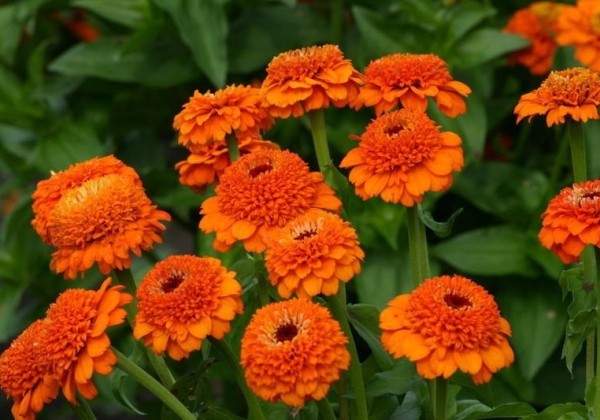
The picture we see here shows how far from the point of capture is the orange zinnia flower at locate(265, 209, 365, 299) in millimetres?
685

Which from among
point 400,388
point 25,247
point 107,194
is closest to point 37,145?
point 25,247

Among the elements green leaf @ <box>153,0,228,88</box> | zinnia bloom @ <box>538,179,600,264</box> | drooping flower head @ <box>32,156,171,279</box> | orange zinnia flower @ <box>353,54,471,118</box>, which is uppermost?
orange zinnia flower @ <box>353,54,471,118</box>

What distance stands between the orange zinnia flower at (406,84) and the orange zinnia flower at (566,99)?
0.21 ft

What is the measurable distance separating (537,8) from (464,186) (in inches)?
10.6

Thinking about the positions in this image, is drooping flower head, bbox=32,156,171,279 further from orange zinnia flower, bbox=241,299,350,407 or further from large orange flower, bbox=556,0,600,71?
large orange flower, bbox=556,0,600,71

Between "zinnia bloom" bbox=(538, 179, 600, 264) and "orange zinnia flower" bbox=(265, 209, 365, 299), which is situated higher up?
"zinnia bloom" bbox=(538, 179, 600, 264)

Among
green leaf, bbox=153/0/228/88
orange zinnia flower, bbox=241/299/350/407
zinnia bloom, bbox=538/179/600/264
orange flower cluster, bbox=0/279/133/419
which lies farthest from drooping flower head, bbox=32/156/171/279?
green leaf, bbox=153/0/228/88

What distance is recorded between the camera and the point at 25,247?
1577 mm

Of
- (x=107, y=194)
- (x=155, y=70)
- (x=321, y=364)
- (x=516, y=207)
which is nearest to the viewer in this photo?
(x=321, y=364)

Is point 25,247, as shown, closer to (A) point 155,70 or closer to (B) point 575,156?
(A) point 155,70

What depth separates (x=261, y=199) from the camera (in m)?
0.74

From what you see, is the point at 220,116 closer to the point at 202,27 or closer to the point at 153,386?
the point at 153,386

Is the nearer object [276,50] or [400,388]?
[400,388]

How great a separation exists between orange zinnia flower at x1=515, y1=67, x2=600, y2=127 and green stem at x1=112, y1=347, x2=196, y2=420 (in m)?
0.33
